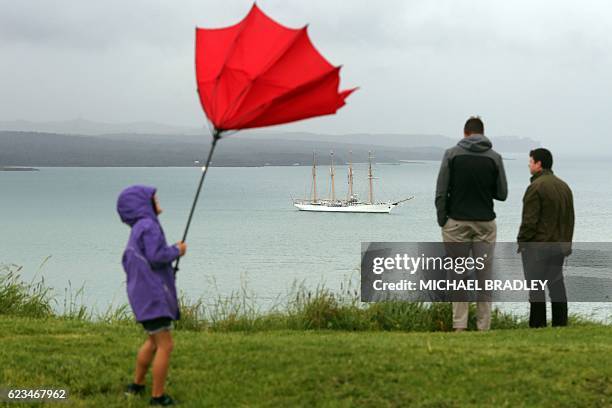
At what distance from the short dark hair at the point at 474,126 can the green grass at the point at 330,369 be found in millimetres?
2593

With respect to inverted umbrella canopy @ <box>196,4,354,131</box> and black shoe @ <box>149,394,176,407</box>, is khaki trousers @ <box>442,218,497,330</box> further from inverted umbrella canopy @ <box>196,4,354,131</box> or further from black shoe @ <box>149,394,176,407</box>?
black shoe @ <box>149,394,176,407</box>

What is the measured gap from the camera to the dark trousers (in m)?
10.2

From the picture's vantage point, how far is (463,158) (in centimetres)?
964

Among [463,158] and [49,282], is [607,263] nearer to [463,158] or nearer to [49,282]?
[49,282]

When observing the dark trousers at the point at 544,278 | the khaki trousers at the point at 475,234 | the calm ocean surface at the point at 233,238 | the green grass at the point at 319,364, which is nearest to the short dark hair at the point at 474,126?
the khaki trousers at the point at 475,234

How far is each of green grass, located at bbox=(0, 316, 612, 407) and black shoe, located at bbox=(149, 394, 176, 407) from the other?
0.14 meters

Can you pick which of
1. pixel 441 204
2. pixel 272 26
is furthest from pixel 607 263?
pixel 272 26

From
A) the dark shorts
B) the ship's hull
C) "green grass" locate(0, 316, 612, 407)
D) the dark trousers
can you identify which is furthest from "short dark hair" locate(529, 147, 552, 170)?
the ship's hull

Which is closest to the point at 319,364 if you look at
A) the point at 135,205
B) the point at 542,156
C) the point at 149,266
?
the point at 149,266

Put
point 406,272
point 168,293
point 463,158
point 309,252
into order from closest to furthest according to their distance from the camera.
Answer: point 168,293 < point 463,158 < point 406,272 < point 309,252

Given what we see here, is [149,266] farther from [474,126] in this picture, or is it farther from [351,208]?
[351,208]

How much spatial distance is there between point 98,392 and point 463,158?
16.9 feet

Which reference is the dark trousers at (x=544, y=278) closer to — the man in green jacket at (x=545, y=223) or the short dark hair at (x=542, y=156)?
the man in green jacket at (x=545, y=223)

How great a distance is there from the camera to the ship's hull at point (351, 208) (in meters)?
125
